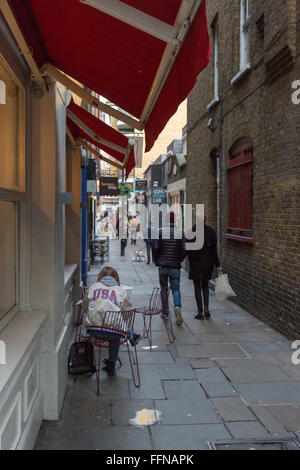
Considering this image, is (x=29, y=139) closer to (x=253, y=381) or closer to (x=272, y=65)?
(x=253, y=381)

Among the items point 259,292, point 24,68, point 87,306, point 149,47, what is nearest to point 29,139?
point 24,68

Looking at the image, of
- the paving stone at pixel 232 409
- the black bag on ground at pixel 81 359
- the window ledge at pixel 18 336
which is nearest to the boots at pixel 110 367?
the black bag on ground at pixel 81 359

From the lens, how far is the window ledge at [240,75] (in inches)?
339

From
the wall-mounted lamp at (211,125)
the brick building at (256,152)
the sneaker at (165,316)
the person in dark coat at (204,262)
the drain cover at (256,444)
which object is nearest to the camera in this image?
the drain cover at (256,444)

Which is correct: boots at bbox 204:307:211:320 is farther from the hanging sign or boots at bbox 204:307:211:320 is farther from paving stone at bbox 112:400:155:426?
the hanging sign

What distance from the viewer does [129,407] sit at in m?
4.43

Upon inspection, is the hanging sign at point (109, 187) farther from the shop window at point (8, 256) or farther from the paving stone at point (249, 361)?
the shop window at point (8, 256)

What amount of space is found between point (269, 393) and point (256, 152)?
15.8ft

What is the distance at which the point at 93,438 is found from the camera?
3.75 metres

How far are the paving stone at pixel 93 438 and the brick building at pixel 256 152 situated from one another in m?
3.51

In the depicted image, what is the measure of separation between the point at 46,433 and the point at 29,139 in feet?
8.41

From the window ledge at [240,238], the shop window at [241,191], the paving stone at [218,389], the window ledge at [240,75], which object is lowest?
the paving stone at [218,389]

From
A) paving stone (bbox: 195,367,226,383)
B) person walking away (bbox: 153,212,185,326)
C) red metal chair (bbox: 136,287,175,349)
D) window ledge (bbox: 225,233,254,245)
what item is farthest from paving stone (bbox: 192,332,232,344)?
window ledge (bbox: 225,233,254,245)

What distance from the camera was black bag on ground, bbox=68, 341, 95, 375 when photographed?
16.9 ft
